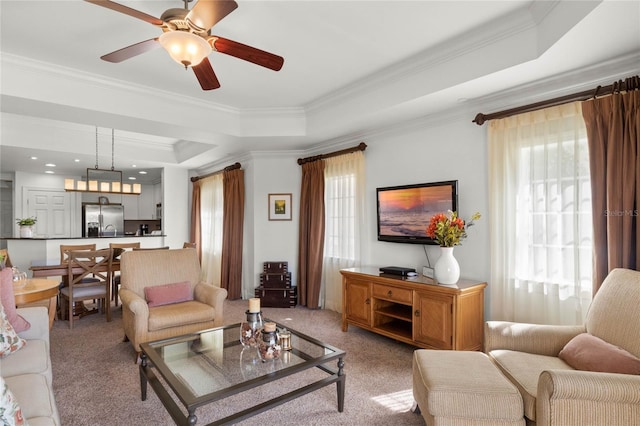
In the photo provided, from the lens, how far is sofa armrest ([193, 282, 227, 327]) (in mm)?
3316

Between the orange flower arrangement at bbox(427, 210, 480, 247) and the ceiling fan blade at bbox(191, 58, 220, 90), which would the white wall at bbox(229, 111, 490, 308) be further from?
the ceiling fan blade at bbox(191, 58, 220, 90)

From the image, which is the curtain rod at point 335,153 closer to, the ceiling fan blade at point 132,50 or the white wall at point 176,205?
the ceiling fan blade at point 132,50

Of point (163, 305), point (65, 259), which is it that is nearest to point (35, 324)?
point (163, 305)

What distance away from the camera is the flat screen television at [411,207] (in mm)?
3453

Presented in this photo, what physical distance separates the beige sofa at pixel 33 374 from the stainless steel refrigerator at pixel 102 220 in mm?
6446

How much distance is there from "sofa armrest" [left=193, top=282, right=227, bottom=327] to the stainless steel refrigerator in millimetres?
5813

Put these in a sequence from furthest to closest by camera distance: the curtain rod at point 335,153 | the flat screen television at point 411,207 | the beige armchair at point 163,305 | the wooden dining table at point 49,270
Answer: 1. the curtain rod at point 335,153
2. the wooden dining table at point 49,270
3. the flat screen television at point 411,207
4. the beige armchair at point 163,305

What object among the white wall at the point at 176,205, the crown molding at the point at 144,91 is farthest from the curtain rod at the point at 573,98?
the white wall at the point at 176,205

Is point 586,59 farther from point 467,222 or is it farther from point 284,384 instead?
point 284,384

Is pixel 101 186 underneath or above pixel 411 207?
above

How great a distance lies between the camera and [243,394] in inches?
97.0

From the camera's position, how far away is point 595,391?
4.87 ft

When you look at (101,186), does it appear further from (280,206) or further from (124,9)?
(124,9)

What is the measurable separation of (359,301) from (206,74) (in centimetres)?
264
